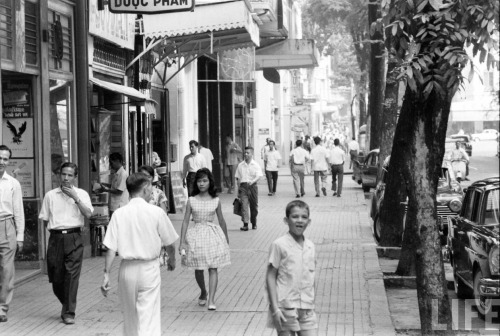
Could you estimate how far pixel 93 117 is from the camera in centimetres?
1845

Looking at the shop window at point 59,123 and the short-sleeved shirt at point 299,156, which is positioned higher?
the shop window at point 59,123

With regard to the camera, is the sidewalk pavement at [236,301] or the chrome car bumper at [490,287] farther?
the sidewalk pavement at [236,301]

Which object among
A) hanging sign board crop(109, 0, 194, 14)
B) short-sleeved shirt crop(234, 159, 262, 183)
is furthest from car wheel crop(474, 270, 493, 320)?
short-sleeved shirt crop(234, 159, 262, 183)

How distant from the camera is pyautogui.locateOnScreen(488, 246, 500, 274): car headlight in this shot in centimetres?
1024

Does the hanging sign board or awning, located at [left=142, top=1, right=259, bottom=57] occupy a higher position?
awning, located at [left=142, top=1, right=259, bottom=57]

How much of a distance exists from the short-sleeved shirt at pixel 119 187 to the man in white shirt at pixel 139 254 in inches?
291

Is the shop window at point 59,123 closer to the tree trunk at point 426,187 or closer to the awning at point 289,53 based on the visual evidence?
the tree trunk at point 426,187

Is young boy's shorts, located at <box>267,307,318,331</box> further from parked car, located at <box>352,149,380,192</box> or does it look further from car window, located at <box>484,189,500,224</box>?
parked car, located at <box>352,149,380,192</box>

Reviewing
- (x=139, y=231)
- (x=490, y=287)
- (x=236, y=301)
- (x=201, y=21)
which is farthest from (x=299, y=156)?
(x=139, y=231)

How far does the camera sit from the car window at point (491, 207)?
1130cm

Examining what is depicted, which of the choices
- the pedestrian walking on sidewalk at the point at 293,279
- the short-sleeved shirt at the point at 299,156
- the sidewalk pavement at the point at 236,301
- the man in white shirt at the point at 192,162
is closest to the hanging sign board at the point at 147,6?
the sidewalk pavement at the point at 236,301

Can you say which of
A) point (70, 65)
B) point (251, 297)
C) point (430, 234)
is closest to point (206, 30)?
point (70, 65)

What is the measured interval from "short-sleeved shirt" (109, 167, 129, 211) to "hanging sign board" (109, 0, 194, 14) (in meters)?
2.49

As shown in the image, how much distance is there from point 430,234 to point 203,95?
2407 cm
